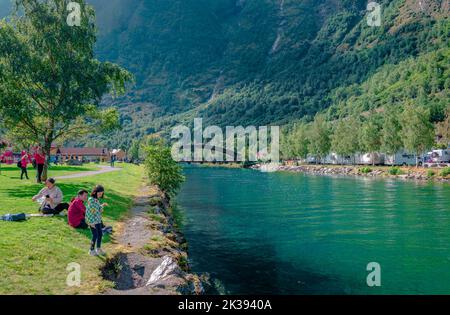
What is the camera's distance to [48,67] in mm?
41094

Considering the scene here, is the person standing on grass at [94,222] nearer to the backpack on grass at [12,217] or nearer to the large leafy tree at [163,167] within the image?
the backpack on grass at [12,217]

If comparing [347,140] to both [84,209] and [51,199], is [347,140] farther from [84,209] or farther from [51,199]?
[84,209]

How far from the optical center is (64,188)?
3988 centimetres

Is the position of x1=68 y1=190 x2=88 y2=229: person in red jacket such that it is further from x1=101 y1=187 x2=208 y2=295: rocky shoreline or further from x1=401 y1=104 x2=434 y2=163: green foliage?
x1=401 y1=104 x2=434 y2=163: green foliage

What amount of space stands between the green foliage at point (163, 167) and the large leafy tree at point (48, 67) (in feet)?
37.5

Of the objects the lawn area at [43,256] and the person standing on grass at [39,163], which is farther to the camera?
the person standing on grass at [39,163]

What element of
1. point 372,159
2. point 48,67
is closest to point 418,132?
point 372,159

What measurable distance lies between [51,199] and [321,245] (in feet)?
61.4

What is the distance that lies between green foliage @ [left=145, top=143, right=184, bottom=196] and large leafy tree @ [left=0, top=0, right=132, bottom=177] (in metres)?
11.4

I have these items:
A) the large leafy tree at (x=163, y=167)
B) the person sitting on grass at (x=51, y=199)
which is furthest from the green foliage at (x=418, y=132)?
the person sitting on grass at (x=51, y=199)

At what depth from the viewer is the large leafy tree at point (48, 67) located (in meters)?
39.6

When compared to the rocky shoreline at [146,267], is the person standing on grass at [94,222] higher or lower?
higher

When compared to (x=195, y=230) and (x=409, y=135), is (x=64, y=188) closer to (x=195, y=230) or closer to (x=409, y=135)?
(x=195, y=230)
